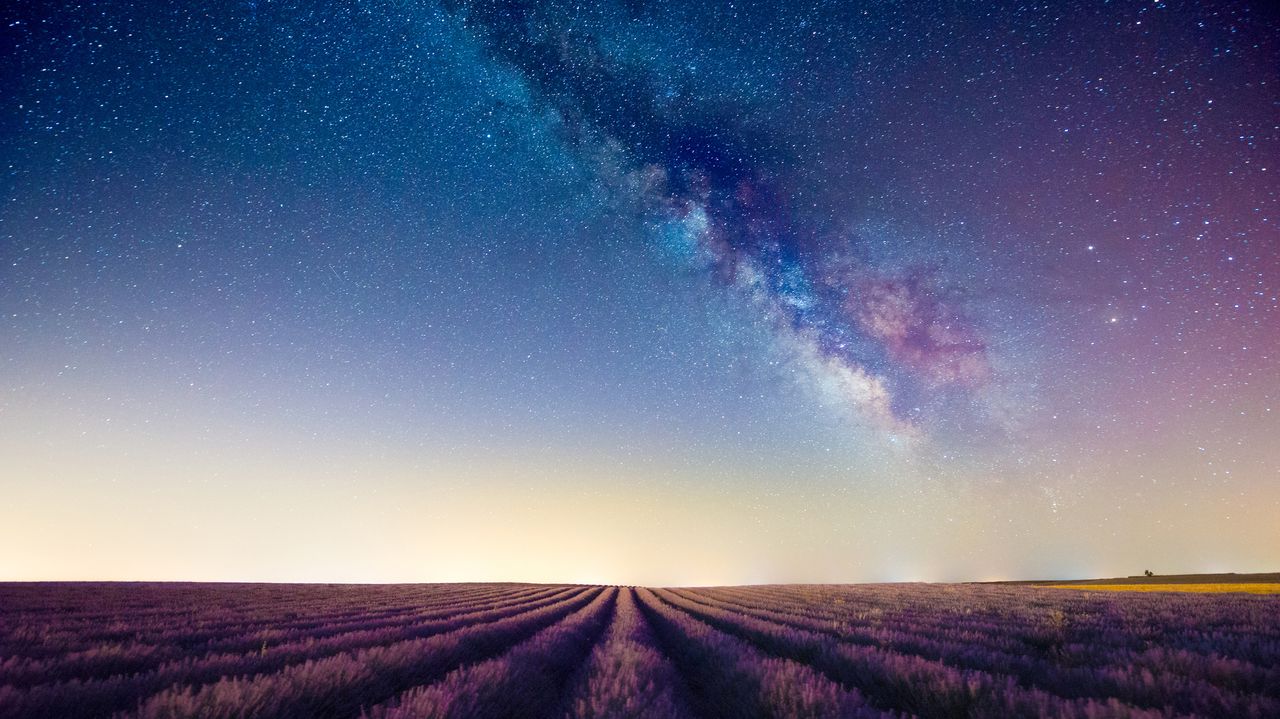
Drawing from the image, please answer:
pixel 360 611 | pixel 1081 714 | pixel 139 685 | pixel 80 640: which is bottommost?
pixel 360 611

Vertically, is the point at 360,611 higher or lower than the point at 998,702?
lower

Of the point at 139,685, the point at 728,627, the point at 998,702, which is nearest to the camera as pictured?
the point at 998,702

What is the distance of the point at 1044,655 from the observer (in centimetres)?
567

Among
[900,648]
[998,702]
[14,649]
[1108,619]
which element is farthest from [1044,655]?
[14,649]

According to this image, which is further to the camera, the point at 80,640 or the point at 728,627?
the point at 728,627

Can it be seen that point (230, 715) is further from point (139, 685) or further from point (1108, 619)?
point (1108, 619)

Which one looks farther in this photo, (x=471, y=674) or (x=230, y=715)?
(x=471, y=674)

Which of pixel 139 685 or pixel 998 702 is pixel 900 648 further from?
pixel 139 685

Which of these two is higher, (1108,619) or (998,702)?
(998,702)

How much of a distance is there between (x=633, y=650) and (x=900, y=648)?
354 centimetres

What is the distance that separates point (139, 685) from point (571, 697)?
11.0ft

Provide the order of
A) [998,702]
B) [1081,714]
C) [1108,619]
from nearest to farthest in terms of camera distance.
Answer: [1081,714] < [998,702] < [1108,619]

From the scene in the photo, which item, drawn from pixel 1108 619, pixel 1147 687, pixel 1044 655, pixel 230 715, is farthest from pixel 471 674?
pixel 1108 619

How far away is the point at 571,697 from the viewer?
4492 millimetres
